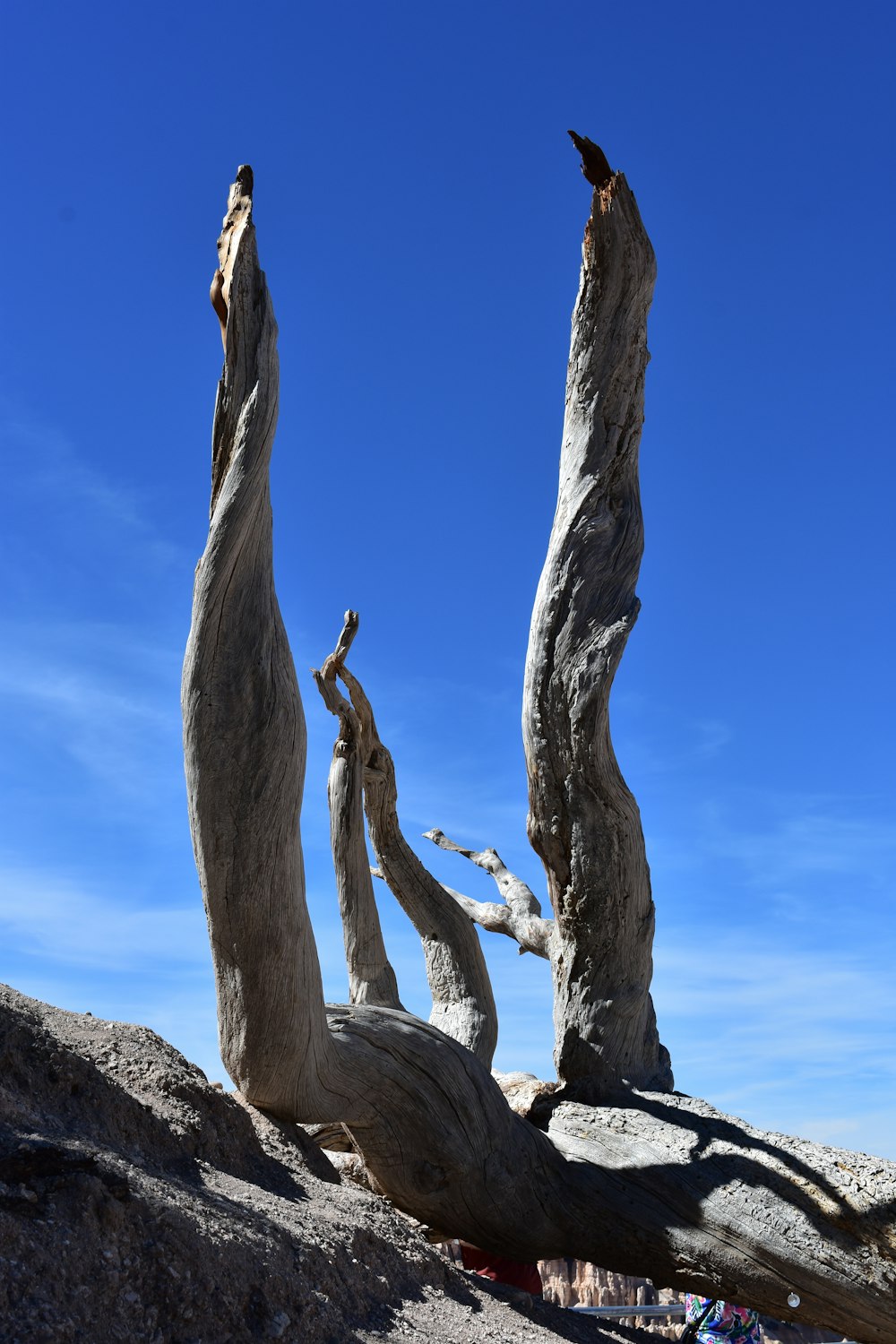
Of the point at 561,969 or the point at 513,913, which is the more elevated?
the point at 513,913

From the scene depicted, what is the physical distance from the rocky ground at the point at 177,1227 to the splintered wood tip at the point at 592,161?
4.92 m

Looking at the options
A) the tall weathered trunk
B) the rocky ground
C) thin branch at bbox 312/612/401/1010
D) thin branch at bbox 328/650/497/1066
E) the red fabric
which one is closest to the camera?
the rocky ground

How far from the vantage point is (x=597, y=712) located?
5.47m

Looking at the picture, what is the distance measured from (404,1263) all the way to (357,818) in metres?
5.21

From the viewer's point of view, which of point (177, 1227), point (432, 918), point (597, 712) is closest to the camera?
point (177, 1227)

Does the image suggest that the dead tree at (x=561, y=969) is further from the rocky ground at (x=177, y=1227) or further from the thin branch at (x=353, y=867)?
the thin branch at (x=353, y=867)

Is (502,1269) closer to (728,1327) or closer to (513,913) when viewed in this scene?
(728,1327)

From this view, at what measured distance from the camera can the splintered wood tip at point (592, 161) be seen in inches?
229

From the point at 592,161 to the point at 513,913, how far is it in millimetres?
5884

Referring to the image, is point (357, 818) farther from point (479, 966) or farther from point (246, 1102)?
point (246, 1102)

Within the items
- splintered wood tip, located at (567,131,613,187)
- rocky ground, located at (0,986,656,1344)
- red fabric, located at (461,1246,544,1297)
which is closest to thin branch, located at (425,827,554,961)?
red fabric, located at (461,1246,544,1297)


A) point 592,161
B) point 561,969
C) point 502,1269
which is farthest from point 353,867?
point 592,161

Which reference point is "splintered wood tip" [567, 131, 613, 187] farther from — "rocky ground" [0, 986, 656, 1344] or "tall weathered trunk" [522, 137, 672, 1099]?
"rocky ground" [0, 986, 656, 1344]

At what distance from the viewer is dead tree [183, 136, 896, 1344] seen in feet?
12.8
